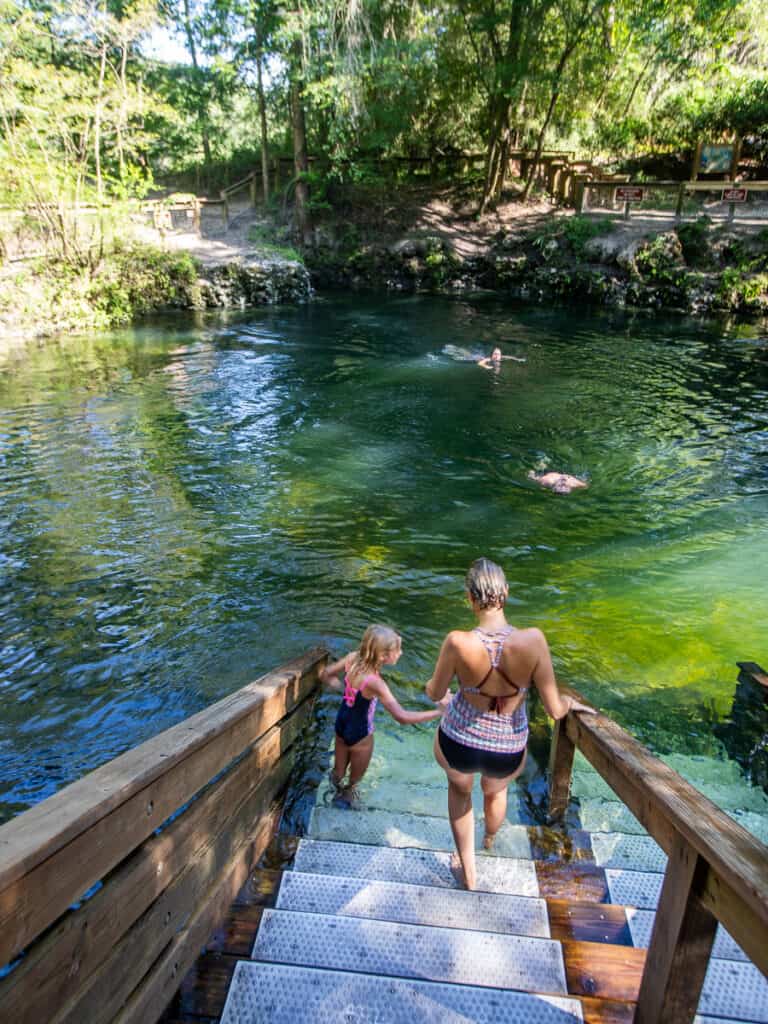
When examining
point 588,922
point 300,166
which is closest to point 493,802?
point 588,922

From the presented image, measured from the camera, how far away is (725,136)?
27.1m

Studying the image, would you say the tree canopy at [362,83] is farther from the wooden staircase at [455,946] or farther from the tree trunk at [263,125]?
the wooden staircase at [455,946]

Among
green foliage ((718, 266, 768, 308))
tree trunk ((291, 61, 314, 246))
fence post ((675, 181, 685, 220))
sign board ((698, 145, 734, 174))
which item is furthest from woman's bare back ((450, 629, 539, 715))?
sign board ((698, 145, 734, 174))

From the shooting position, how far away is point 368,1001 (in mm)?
2027

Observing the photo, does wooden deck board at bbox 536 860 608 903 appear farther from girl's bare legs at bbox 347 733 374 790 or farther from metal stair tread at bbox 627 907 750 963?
girl's bare legs at bbox 347 733 374 790

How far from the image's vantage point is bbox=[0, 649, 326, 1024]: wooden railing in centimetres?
136

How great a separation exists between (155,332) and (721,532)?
16.3 metres

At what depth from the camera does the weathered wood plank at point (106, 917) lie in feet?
4.53

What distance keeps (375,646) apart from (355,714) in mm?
499

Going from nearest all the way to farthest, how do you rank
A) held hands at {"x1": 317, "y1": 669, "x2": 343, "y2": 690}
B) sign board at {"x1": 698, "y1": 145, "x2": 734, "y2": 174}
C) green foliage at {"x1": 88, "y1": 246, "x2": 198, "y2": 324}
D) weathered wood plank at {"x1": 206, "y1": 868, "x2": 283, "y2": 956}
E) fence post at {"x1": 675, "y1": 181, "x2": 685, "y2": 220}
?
1. weathered wood plank at {"x1": 206, "y1": 868, "x2": 283, "y2": 956}
2. held hands at {"x1": 317, "y1": 669, "x2": 343, "y2": 690}
3. green foliage at {"x1": 88, "y1": 246, "x2": 198, "y2": 324}
4. fence post at {"x1": 675, "y1": 181, "x2": 685, "y2": 220}
5. sign board at {"x1": 698, "y1": 145, "x2": 734, "y2": 174}

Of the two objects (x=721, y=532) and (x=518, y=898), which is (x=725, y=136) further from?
(x=518, y=898)

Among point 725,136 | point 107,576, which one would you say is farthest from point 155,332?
point 725,136

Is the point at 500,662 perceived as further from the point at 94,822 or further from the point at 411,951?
the point at 94,822

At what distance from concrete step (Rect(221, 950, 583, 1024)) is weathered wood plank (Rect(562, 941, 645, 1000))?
0.19 metres
